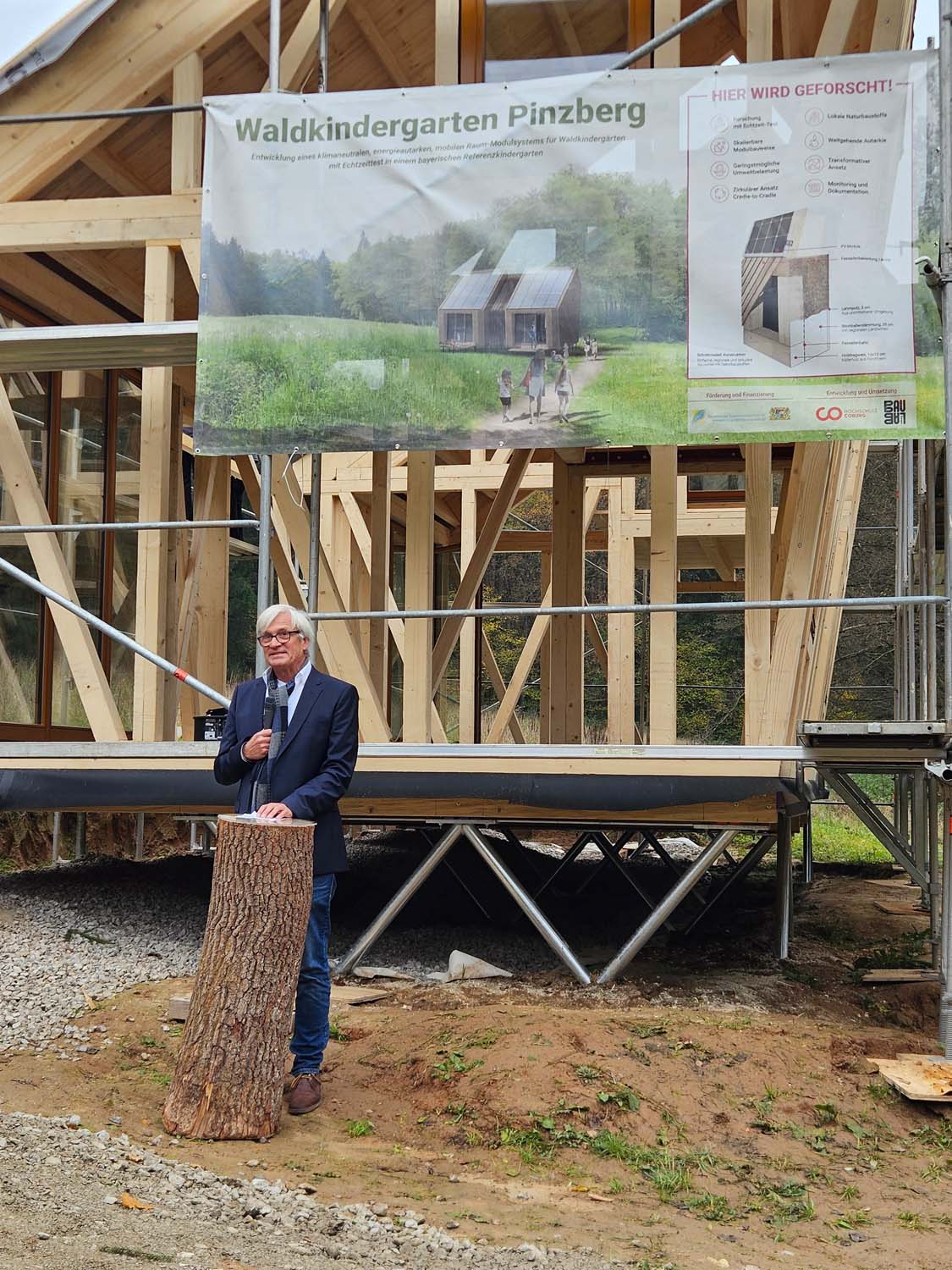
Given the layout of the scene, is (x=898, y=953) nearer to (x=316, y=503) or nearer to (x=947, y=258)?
(x=947, y=258)

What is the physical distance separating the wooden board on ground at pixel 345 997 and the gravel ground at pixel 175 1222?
6.07 feet

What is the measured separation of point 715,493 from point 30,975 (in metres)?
9.92

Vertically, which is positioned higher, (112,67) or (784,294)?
(112,67)

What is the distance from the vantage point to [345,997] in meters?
6.58

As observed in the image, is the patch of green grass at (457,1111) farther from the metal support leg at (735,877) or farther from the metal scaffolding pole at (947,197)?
the metal support leg at (735,877)

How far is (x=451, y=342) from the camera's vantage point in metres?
6.88

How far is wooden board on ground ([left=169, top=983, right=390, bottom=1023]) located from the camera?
5965 mm

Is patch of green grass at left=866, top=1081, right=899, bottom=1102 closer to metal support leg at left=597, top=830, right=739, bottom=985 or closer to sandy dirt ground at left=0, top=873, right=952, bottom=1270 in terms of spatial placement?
sandy dirt ground at left=0, top=873, right=952, bottom=1270

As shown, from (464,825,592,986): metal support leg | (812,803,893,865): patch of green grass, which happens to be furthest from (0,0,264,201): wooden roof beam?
(812,803,893,865): patch of green grass

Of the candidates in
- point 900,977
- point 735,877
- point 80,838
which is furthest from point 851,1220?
point 80,838

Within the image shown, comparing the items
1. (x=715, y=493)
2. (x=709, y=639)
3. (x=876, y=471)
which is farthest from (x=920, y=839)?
(x=876, y=471)

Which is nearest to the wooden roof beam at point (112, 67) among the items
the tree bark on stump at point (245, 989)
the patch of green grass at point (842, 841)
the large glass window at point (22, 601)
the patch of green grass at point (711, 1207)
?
the large glass window at point (22, 601)

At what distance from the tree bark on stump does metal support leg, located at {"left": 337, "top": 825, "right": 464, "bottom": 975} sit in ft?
8.12

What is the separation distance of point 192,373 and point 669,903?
5.93 metres
